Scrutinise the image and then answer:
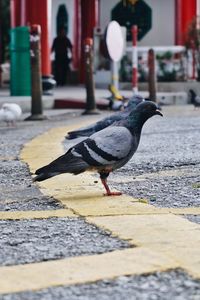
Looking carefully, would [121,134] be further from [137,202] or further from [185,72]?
[185,72]

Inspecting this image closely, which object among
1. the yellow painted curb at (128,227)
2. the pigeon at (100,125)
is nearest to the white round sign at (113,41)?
the pigeon at (100,125)

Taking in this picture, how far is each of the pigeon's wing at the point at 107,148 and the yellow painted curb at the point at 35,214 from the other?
1.62 feet

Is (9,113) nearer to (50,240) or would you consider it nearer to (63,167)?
(63,167)

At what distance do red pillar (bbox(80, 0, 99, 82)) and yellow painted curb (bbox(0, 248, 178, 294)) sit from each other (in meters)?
23.4

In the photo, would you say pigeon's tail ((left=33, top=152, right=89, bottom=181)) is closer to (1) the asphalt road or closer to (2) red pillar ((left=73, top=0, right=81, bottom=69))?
(1) the asphalt road

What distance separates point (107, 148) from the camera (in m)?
6.48

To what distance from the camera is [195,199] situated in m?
6.71

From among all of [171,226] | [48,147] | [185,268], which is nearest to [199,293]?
[185,268]

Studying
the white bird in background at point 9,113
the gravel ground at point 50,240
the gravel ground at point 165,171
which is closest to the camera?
the gravel ground at point 50,240

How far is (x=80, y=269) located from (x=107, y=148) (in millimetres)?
2166

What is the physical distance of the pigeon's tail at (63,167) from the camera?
6.45m

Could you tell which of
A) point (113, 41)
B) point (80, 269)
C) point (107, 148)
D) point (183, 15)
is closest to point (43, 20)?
point (113, 41)

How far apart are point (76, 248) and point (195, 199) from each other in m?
1.95

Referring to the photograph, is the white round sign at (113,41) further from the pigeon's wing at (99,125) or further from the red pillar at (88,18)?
the pigeon's wing at (99,125)
